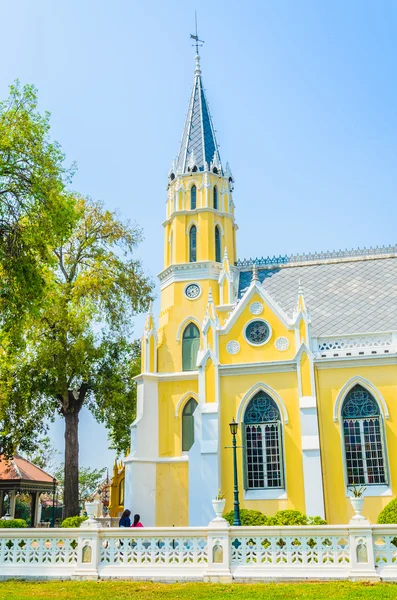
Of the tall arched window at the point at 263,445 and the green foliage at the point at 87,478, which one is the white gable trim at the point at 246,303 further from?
the green foliage at the point at 87,478

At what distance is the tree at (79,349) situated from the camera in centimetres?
2644

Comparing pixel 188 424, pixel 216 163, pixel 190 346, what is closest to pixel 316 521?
pixel 188 424

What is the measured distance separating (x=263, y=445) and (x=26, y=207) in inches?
461

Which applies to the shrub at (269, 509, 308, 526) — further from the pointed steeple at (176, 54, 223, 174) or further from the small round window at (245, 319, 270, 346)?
the pointed steeple at (176, 54, 223, 174)

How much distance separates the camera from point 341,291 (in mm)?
26312

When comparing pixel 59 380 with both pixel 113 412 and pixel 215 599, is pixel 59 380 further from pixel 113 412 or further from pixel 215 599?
pixel 215 599

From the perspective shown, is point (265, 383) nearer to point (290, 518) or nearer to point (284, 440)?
point (284, 440)

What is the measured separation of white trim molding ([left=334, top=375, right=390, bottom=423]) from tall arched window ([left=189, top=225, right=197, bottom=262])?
409 inches

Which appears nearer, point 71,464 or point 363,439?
point 363,439

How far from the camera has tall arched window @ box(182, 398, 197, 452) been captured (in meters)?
25.1

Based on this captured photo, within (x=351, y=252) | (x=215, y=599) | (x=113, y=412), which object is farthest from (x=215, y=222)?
(x=215, y=599)

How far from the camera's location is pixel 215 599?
10.6 metres

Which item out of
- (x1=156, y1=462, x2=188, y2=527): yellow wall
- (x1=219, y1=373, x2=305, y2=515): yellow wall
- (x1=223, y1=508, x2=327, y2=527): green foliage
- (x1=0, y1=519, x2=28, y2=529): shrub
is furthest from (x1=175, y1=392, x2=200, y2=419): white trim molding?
(x1=0, y1=519, x2=28, y2=529): shrub

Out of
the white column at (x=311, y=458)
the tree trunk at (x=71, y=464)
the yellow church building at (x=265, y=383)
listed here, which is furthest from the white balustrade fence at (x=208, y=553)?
the tree trunk at (x=71, y=464)
